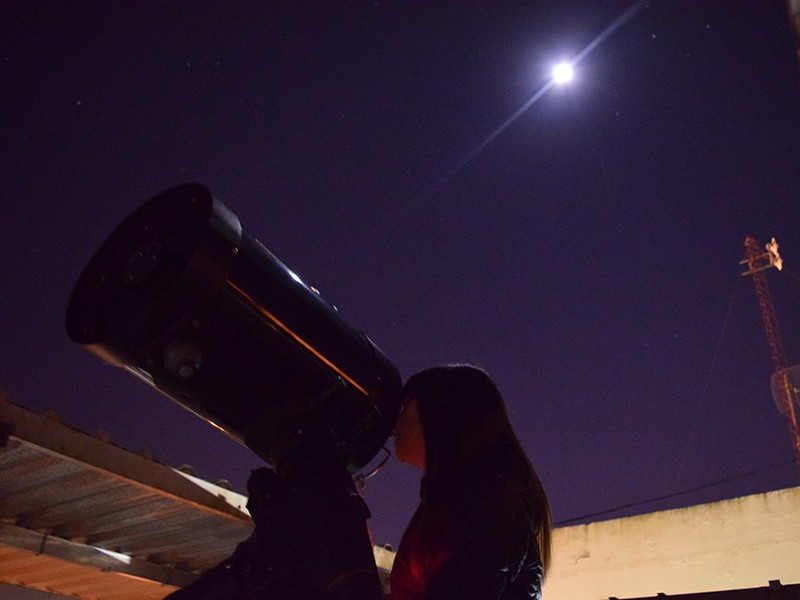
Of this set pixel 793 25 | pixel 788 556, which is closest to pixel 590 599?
pixel 788 556

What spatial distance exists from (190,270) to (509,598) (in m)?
0.91

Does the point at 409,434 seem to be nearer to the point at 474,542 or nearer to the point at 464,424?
the point at 464,424

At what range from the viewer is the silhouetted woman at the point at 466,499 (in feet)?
4.16

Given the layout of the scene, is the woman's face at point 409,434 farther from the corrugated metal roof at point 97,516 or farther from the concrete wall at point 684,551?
the concrete wall at point 684,551

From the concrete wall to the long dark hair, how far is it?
4.95 m

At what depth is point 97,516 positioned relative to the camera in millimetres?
4969

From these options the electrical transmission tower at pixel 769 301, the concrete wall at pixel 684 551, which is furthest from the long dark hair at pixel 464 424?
the electrical transmission tower at pixel 769 301

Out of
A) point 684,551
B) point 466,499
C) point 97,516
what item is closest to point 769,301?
point 684,551

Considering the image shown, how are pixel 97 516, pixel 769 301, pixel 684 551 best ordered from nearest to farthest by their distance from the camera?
pixel 97 516 → pixel 684 551 → pixel 769 301

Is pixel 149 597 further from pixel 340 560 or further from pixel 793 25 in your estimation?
pixel 793 25

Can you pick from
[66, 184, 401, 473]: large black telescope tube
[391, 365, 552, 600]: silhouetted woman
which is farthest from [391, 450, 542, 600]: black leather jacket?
[66, 184, 401, 473]: large black telescope tube

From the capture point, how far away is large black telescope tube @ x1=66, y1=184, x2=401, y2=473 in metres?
1.44

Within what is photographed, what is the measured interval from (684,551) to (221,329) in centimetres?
679

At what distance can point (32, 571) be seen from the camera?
5.77m
